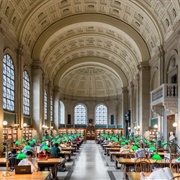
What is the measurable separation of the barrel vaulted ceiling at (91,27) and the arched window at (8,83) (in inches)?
94.0

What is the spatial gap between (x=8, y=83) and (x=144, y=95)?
43.1 feet

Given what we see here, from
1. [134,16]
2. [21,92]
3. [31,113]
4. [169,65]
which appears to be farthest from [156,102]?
[31,113]

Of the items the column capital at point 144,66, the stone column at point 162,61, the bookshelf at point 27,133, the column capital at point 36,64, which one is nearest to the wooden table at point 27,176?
the stone column at point 162,61

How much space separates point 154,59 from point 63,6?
903 centimetres

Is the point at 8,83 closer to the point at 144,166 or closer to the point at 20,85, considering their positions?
the point at 20,85

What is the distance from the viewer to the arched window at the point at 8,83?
21781 mm

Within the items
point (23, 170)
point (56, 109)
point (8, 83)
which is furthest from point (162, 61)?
point (56, 109)

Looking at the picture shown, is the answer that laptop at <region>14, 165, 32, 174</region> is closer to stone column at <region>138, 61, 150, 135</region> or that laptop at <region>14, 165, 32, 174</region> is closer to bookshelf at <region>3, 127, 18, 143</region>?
bookshelf at <region>3, 127, 18, 143</region>

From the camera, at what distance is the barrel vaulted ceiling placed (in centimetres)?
2322

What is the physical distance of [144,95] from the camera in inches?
1174

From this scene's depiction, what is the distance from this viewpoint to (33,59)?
2978 centimetres

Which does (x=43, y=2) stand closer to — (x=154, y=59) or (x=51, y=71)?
(x=154, y=59)

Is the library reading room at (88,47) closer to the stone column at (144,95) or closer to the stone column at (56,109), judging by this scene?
the stone column at (144,95)

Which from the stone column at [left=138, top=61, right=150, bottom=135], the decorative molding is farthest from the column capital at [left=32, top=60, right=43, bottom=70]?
the decorative molding
